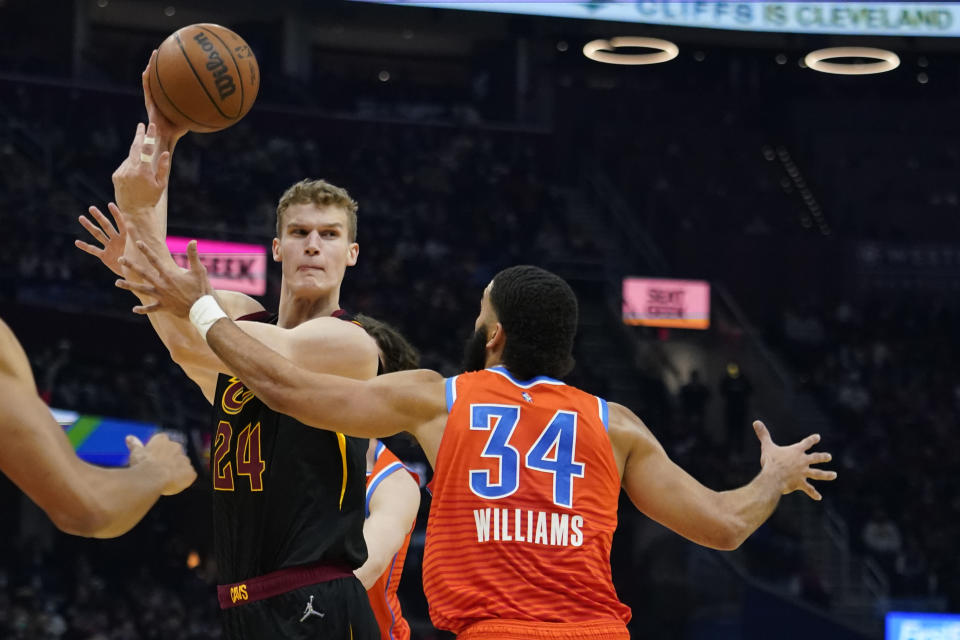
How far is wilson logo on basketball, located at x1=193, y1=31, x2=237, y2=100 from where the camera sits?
4625 mm

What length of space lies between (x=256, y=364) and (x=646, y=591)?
43.0ft

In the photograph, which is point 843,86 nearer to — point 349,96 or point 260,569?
point 349,96

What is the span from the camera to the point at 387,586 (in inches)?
195

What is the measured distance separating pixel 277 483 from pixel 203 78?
59.6 inches

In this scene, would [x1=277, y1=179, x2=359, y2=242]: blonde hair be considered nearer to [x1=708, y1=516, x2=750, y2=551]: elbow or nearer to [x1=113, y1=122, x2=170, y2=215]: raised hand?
[x1=113, y1=122, x2=170, y2=215]: raised hand

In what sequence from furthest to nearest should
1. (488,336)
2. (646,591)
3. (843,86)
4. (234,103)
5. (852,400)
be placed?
(843,86) → (852,400) → (646,591) → (234,103) → (488,336)

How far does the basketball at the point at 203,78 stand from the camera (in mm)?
4504

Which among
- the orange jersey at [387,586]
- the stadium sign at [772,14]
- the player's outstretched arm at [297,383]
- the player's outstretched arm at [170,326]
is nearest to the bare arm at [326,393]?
the player's outstretched arm at [297,383]

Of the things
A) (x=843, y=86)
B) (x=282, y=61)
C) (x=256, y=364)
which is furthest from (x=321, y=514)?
(x=843, y=86)

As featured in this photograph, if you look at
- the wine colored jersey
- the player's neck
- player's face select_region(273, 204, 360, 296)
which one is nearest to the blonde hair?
player's face select_region(273, 204, 360, 296)

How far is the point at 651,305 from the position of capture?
2100 cm

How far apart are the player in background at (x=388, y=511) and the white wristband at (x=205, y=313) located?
1.17m

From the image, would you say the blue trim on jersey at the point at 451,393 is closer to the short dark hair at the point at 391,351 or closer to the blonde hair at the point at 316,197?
the blonde hair at the point at 316,197

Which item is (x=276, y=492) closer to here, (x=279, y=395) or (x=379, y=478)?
(x=279, y=395)
